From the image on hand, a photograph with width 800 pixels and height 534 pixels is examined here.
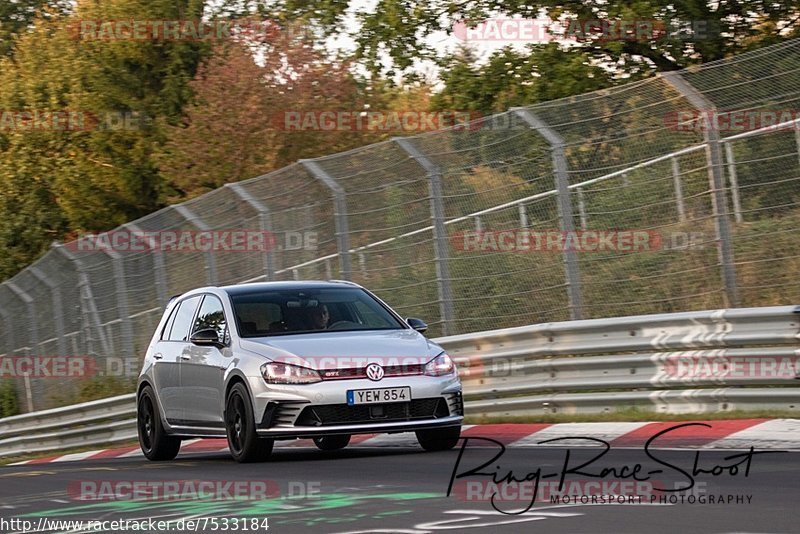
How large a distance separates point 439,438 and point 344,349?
1.08 m

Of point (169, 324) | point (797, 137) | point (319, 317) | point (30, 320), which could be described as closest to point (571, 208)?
point (797, 137)

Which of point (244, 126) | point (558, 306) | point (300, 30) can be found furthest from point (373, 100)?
point (558, 306)

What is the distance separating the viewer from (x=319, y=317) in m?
12.6

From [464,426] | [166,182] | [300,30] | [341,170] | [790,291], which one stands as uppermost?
[300,30]

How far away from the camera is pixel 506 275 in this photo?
577 inches

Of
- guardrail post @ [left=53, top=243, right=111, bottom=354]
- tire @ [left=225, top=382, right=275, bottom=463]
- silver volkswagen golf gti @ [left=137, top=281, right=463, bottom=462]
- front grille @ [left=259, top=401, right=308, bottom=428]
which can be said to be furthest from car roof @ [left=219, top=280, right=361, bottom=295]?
guardrail post @ [left=53, top=243, right=111, bottom=354]

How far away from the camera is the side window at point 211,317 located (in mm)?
12704

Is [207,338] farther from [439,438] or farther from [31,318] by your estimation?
[31,318]

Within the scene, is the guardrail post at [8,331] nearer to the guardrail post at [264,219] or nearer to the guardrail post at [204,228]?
the guardrail post at [204,228]

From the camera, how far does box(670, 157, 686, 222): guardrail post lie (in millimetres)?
13039

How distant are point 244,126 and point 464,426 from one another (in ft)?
77.2

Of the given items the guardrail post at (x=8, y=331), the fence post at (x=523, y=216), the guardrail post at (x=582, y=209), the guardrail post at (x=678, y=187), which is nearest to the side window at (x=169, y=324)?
the fence post at (x=523, y=216)

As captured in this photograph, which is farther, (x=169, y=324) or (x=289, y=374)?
(x=169, y=324)

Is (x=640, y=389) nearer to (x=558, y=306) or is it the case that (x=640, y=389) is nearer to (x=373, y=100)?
(x=558, y=306)
